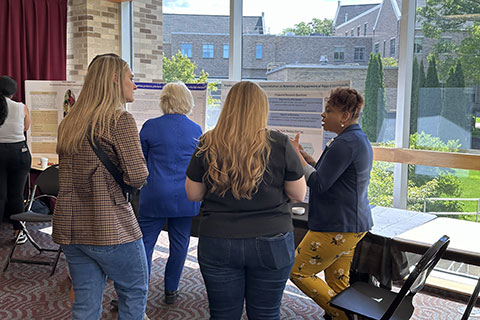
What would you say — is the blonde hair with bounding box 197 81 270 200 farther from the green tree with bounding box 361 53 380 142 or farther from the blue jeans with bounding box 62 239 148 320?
the green tree with bounding box 361 53 380 142

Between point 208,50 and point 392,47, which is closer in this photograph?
point 392,47

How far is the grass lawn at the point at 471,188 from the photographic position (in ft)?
11.5

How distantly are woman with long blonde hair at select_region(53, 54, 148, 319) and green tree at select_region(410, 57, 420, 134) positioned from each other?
8.62ft

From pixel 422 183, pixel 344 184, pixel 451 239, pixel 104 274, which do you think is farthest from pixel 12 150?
pixel 451 239

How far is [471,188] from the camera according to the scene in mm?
3533

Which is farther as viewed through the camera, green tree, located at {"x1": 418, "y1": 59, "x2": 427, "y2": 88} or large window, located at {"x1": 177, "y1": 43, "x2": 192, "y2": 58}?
large window, located at {"x1": 177, "y1": 43, "x2": 192, "y2": 58}

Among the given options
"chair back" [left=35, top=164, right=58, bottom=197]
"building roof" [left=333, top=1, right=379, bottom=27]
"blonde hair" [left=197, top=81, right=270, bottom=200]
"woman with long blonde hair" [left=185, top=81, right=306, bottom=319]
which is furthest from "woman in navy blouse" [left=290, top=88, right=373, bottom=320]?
"chair back" [left=35, top=164, right=58, bottom=197]

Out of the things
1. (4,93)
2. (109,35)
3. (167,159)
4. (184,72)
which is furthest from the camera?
(109,35)

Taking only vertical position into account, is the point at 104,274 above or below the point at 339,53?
below

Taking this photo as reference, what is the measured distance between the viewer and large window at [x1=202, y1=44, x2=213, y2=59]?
498cm

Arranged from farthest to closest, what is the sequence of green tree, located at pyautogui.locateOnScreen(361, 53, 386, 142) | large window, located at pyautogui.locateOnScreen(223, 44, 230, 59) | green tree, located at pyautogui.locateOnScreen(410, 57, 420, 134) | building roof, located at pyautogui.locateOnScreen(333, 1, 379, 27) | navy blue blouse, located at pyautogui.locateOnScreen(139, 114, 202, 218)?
1. large window, located at pyautogui.locateOnScreen(223, 44, 230, 59)
2. building roof, located at pyautogui.locateOnScreen(333, 1, 379, 27)
3. green tree, located at pyautogui.locateOnScreen(361, 53, 386, 142)
4. green tree, located at pyautogui.locateOnScreen(410, 57, 420, 134)
5. navy blue blouse, located at pyautogui.locateOnScreen(139, 114, 202, 218)

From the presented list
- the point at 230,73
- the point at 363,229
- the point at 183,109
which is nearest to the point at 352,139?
the point at 363,229

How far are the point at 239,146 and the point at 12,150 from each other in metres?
3.26

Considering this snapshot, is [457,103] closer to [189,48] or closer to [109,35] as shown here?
[189,48]
